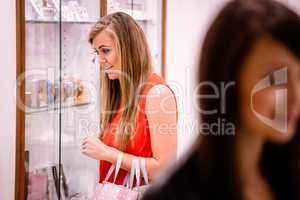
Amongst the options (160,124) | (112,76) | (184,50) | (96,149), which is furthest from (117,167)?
(184,50)

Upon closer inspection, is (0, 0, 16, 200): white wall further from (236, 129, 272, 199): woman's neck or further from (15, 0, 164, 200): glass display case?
(236, 129, 272, 199): woman's neck

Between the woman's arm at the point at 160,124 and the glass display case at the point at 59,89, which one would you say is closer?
the woman's arm at the point at 160,124

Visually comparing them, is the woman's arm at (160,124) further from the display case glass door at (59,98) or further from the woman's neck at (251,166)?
the woman's neck at (251,166)

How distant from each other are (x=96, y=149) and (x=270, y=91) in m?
0.79

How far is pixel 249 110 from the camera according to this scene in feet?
3.14

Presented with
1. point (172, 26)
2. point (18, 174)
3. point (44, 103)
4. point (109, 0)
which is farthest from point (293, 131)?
point (18, 174)

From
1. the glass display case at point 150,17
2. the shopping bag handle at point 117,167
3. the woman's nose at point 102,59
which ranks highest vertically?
the glass display case at point 150,17

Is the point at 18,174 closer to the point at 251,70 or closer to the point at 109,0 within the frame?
the point at 109,0

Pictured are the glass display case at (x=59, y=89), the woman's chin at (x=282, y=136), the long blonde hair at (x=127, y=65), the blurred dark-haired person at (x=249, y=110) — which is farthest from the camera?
the glass display case at (x=59, y=89)

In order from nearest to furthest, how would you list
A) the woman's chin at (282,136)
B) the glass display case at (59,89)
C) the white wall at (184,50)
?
the woman's chin at (282,136)
the white wall at (184,50)
the glass display case at (59,89)

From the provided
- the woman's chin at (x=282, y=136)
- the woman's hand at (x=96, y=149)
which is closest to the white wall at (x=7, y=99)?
the woman's hand at (x=96, y=149)

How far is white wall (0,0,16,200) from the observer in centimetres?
168

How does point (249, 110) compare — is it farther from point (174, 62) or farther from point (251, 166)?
point (174, 62)

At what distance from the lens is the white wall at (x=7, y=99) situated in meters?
1.68
